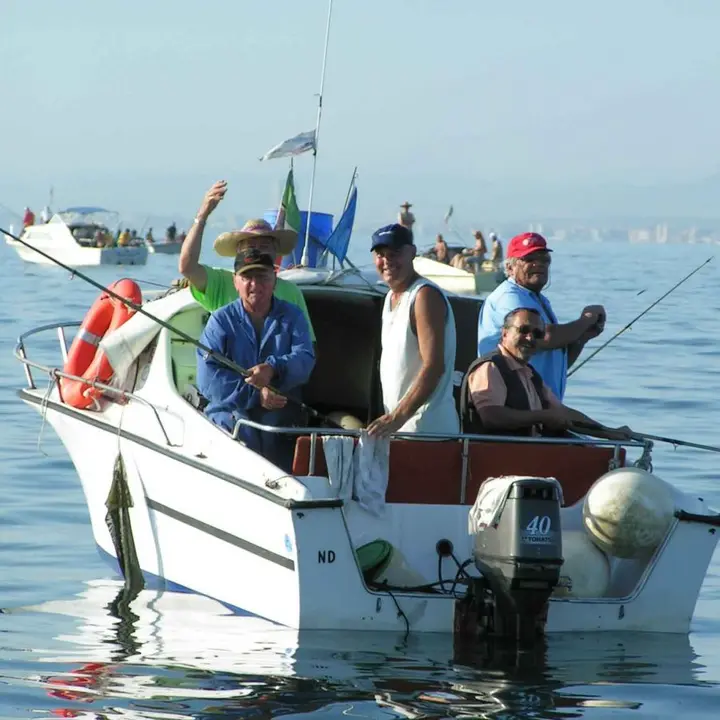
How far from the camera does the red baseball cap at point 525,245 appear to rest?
28.8 ft

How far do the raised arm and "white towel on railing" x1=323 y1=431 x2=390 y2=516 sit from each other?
176 centimetres

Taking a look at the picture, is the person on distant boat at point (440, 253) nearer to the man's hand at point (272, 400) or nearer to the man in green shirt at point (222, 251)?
the man in green shirt at point (222, 251)

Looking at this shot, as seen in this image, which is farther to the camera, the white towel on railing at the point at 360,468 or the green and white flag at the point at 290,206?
the green and white flag at the point at 290,206

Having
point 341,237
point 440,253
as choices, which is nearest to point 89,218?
point 440,253

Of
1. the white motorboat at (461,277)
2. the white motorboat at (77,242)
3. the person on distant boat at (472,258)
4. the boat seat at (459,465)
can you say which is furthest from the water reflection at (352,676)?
the white motorboat at (77,242)

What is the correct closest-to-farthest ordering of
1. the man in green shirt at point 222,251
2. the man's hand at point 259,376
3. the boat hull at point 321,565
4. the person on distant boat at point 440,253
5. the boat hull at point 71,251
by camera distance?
1. the boat hull at point 321,565
2. the man's hand at point 259,376
3. the man in green shirt at point 222,251
4. the person on distant boat at point 440,253
5. the boat hull at point 71,251

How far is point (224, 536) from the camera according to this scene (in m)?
8.37

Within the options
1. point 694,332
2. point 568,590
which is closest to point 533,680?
point 568,590

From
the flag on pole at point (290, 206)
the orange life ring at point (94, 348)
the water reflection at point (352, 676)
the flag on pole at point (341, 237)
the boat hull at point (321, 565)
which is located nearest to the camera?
the water reflection at point (352, 676)

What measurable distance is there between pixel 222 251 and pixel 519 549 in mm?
2974

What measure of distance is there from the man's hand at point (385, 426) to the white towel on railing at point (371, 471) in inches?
1.1

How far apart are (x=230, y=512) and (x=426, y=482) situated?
0.96 meters

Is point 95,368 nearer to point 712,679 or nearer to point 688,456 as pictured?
point 712,679

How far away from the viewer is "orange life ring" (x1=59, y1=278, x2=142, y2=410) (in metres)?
10.0
